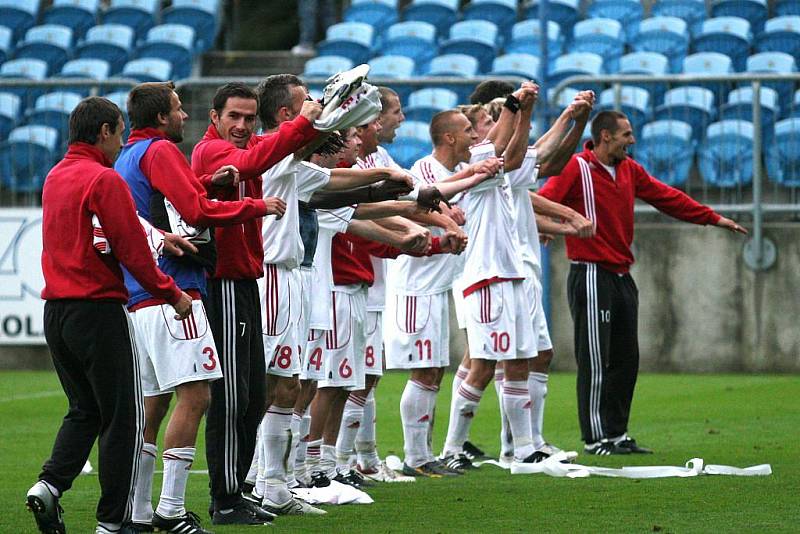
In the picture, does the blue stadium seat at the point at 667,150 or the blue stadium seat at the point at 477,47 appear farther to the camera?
the blue stadium seat at the point at 477,47

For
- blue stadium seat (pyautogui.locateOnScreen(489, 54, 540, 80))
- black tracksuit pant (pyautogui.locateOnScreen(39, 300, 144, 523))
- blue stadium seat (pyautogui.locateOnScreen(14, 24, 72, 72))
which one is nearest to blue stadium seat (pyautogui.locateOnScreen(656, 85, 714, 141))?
blue stadium seat (pyautogui.locateOnScreen(489, 54, 540, 80))

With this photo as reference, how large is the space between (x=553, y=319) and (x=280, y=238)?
356 inches

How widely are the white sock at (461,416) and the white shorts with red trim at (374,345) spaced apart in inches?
29.8

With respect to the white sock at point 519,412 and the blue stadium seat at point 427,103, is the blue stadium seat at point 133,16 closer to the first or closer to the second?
the blue stadium seat at point 427,103

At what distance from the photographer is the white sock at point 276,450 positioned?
7.28m

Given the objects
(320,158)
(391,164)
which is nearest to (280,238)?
(320,158)

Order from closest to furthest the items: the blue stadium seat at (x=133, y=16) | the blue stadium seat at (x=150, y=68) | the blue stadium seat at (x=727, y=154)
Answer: the blue stadium seat at (x=727, y=154) → the blue stadium seat at (x=150, y=68) → the blue stadium seat at (x=133, y=16)

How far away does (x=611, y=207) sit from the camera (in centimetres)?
1043

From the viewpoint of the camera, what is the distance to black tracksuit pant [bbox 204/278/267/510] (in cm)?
684

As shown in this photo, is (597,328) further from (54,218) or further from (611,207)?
(54,218)

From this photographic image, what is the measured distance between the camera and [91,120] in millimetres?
6254

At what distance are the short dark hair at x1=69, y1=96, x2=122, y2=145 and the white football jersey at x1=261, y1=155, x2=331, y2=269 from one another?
1013 millimetres

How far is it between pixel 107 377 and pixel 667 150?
35.0 ft

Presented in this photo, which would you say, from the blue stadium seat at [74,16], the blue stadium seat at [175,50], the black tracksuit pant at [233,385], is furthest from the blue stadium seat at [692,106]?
the blue stadium seat at [74,16]
